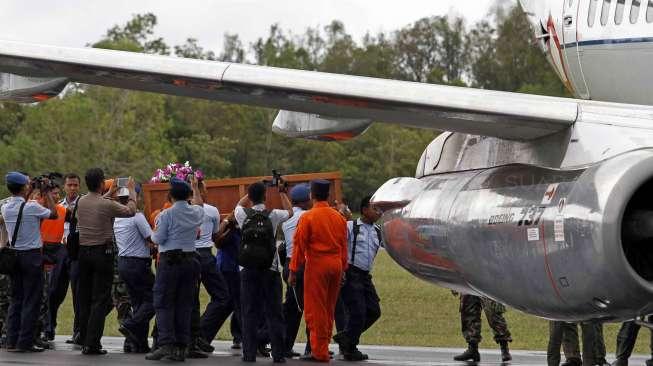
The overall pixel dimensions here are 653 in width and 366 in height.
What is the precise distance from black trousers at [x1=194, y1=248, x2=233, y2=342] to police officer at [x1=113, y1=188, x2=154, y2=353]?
2.12 feet

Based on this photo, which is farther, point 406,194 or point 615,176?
point 406,194

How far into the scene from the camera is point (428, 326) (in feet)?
74.1

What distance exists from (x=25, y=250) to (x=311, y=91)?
7.24 meters

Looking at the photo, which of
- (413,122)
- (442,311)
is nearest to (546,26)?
(413,122)

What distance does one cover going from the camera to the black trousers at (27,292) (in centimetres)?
1616

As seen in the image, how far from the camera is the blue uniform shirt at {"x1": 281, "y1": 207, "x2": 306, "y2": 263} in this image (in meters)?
16.5

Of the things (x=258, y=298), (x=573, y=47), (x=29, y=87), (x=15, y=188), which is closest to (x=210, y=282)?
(x=258, y=298)

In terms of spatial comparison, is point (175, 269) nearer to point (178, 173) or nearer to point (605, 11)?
point (178, 173)

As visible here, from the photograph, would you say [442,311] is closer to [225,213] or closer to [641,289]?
[225,213]

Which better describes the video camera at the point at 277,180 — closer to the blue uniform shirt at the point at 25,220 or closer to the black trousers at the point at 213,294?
the black trousers at the point at 213,294

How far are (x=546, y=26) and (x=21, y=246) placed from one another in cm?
629

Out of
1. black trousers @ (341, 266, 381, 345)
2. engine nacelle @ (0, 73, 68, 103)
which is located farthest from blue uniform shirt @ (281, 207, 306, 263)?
engine nacelle @ (0, 73, 68, 103)

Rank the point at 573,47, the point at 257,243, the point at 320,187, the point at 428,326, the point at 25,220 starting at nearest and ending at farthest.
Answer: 1. the point at 573,47
2. the point at 257,243
3. the point at 320,187
4. the point at 25,220
5. the point at 428,326

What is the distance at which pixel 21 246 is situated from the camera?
1614 centimetres
